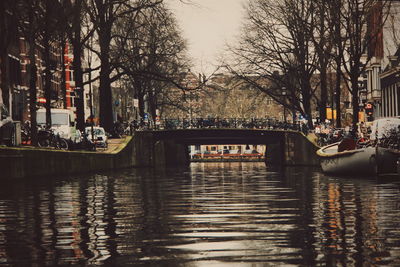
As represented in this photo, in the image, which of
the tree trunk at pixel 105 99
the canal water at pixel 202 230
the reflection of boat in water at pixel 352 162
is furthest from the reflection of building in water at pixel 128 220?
the tree trunk at pixel 105 99

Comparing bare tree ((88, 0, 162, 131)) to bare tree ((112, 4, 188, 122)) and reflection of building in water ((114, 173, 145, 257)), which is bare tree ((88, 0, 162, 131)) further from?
reflection of building in water ((114, 173, 145, 257))

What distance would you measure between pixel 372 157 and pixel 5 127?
1335 cm

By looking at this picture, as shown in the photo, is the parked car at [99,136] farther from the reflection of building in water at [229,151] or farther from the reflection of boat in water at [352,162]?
the reflection of building in water at [229,151]

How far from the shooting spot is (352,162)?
3991 centimetres

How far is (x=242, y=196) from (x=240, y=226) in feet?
32.9

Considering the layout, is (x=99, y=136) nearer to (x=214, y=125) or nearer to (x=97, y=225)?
(x=214, y=125)

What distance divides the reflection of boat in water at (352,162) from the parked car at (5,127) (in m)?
12.9

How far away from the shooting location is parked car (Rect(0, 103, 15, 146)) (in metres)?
35.8

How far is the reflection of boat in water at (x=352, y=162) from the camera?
38.2 m

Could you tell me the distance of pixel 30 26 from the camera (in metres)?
42.2

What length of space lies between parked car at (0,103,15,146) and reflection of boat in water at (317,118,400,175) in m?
12.9

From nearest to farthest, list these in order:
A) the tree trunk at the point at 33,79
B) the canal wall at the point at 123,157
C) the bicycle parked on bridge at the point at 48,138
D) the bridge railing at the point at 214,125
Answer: the canal wall at the point at 123,157 < the tree trunk at the point at 33,79 < the bicycle parked on bridge at the point at 48,138 < the bridge railing at the point at 214,125

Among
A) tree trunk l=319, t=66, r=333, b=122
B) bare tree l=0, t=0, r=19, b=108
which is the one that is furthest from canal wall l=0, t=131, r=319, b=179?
bare tree l=0, t=0, r=19, b=108

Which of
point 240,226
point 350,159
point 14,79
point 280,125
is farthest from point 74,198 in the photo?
point 280,125
